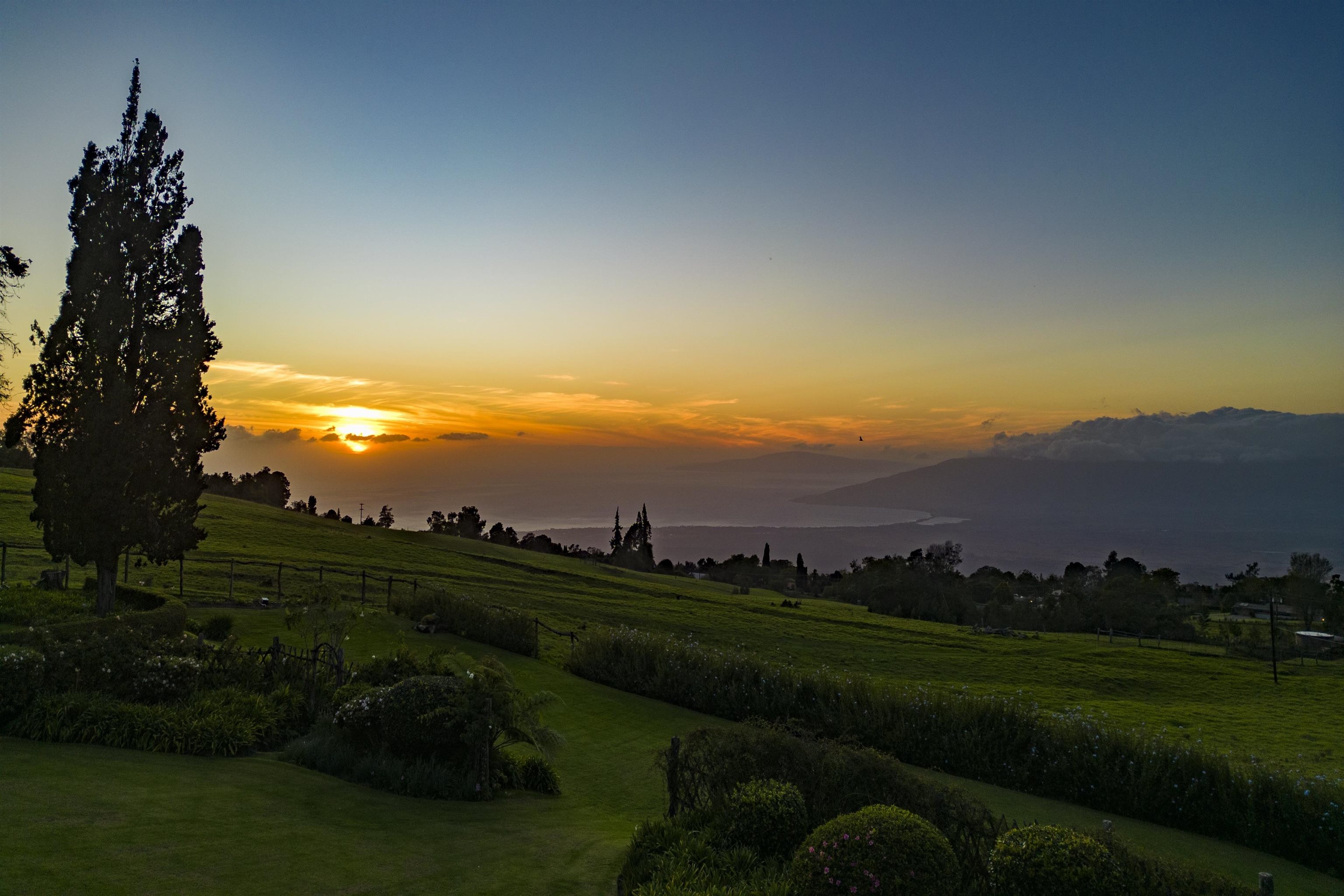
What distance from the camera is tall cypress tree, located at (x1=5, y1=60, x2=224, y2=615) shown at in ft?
68.0

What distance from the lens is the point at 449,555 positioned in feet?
197

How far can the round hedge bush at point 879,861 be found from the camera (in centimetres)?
750

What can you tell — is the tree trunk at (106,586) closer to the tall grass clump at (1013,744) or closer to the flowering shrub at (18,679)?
the flowering shrub at (18,679)

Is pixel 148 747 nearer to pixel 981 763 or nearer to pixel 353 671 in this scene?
pixel 353 671

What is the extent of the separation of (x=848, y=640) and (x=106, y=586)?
3694 cm

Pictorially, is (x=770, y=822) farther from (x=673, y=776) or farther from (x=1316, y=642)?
(x=1316, y=642)

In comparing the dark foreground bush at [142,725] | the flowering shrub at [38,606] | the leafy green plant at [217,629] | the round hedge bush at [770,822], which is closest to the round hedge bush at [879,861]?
the round hedge bush at [770,822]

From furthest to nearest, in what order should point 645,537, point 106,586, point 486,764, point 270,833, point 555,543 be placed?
point 645,537 < point 555,543 < point 106,586 < point 486,764 < point 270,833

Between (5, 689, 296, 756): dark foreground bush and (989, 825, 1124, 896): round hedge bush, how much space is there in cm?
1162

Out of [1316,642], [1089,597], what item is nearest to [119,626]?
[1316,642]

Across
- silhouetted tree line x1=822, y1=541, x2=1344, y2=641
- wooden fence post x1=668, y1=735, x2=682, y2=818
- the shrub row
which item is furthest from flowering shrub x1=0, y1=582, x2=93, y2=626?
silhouetted tree line x1=822, y1=541, x2=1344, y2=641

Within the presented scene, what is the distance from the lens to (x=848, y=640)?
44.3 m

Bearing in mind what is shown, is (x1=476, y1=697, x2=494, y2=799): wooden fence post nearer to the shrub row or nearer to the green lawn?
the green lawn

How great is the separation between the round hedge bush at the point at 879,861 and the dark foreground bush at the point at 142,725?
966 centimetres
